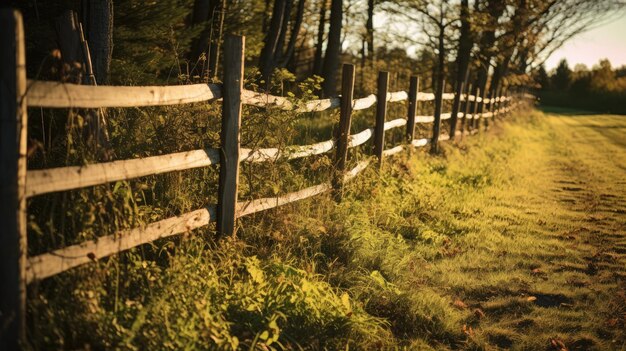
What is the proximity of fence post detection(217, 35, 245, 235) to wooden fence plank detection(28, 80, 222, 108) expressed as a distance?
20 centimetres

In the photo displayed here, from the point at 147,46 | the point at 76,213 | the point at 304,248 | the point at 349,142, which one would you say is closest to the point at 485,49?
the point at 147,46

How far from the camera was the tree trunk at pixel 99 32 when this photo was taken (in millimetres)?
5348

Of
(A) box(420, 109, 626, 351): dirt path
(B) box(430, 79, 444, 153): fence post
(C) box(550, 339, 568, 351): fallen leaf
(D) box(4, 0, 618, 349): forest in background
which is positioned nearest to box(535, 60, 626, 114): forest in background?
(B) box(430, 79, 444, 153): fence post

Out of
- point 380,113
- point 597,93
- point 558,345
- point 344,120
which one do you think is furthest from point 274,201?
point 597,93

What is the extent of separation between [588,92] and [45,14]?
5596cm

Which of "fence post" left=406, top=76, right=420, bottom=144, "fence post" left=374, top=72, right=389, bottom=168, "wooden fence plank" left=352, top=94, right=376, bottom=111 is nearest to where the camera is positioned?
"wooden fence plank" left=352, top=94, right=376, bottom=111

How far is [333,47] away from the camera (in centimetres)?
1622

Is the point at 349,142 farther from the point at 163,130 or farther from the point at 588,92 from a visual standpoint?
the point at 588,92

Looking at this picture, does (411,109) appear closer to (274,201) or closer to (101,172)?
(274,201)

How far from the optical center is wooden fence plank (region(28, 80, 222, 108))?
2887 millimetres

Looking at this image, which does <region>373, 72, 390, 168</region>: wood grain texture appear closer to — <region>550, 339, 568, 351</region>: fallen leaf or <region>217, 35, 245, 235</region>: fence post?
<region>217, 35, 245, 235</region>: fence post

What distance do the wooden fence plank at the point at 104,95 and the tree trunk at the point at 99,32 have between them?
5.53 feet

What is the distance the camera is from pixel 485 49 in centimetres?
2020

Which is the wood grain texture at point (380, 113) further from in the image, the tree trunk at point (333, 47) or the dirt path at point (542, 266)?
the tree trunk at point (333, 47)
